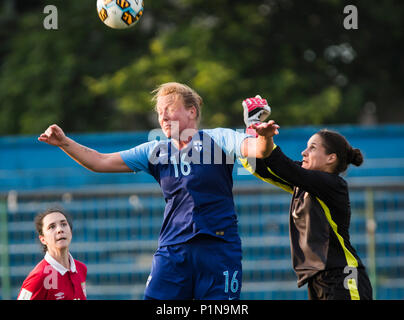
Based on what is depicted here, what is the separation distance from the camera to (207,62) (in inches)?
644

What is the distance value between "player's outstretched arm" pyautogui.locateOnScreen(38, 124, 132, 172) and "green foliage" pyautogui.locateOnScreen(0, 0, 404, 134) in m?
11.2

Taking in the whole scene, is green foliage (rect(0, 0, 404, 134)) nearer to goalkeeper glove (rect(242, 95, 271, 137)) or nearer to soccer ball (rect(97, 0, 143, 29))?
soccer ball (rect(97, 0, 143, 29))

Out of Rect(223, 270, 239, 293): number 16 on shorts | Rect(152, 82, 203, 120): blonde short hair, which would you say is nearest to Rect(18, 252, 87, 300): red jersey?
Rect(223, 270, 239, 293): number 16 on shorts

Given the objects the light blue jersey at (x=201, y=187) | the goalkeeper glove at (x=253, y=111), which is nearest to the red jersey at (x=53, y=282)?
the light blue jersey at (x=201, y=187)

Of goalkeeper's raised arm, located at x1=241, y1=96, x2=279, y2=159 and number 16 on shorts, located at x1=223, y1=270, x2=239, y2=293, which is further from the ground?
goalkeeper's raised arm, located at x1=241, y1=96, x2=279, y2=159

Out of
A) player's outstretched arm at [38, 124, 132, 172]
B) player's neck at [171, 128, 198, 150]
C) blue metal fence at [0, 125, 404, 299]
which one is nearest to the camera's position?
player's outstretched arm at [38, 124, 132, 172]

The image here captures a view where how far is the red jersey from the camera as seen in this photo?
548cm

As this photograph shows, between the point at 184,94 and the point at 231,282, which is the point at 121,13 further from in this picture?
the point at 231,282

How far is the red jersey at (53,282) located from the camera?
5477mm

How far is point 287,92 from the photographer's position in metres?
17.1

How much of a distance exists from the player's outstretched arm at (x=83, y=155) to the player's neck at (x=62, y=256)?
3.70 feet

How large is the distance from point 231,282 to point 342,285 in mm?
841

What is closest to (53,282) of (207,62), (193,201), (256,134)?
(193,201)
